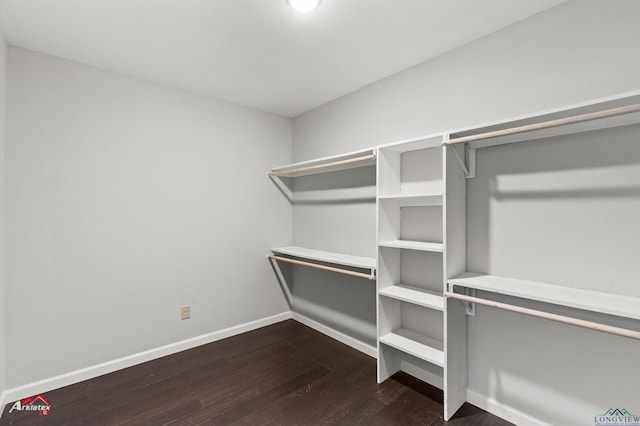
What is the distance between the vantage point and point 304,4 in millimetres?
1579

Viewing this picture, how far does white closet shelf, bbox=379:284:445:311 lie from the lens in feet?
6.13

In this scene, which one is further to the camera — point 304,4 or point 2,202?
point 2,202

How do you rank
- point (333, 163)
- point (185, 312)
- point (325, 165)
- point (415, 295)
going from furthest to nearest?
point (185, 312)
point (325, 165)
point (333, 163)
point (415, 295)

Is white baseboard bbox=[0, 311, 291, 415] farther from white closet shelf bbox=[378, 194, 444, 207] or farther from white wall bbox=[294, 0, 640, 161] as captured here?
white wall bbox=[294, 0, 640, 161]

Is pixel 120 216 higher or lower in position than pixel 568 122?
lower

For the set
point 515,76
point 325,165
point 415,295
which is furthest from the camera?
point 325,165

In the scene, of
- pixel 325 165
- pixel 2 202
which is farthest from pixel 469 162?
pixel 2 202

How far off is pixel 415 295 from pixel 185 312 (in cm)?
209

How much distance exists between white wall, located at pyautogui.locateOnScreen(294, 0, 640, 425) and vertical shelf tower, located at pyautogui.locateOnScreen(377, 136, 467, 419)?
169 millimetres

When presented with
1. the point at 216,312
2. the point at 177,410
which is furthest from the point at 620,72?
the point at 216,312

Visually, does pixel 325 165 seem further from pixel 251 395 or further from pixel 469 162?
pixel 251 395

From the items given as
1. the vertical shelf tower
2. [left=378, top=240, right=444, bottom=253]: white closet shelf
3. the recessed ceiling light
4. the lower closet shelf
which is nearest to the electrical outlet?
the lower closet shelf

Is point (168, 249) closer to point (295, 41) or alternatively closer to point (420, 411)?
point (295, 41)

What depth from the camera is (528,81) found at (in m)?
1.71
